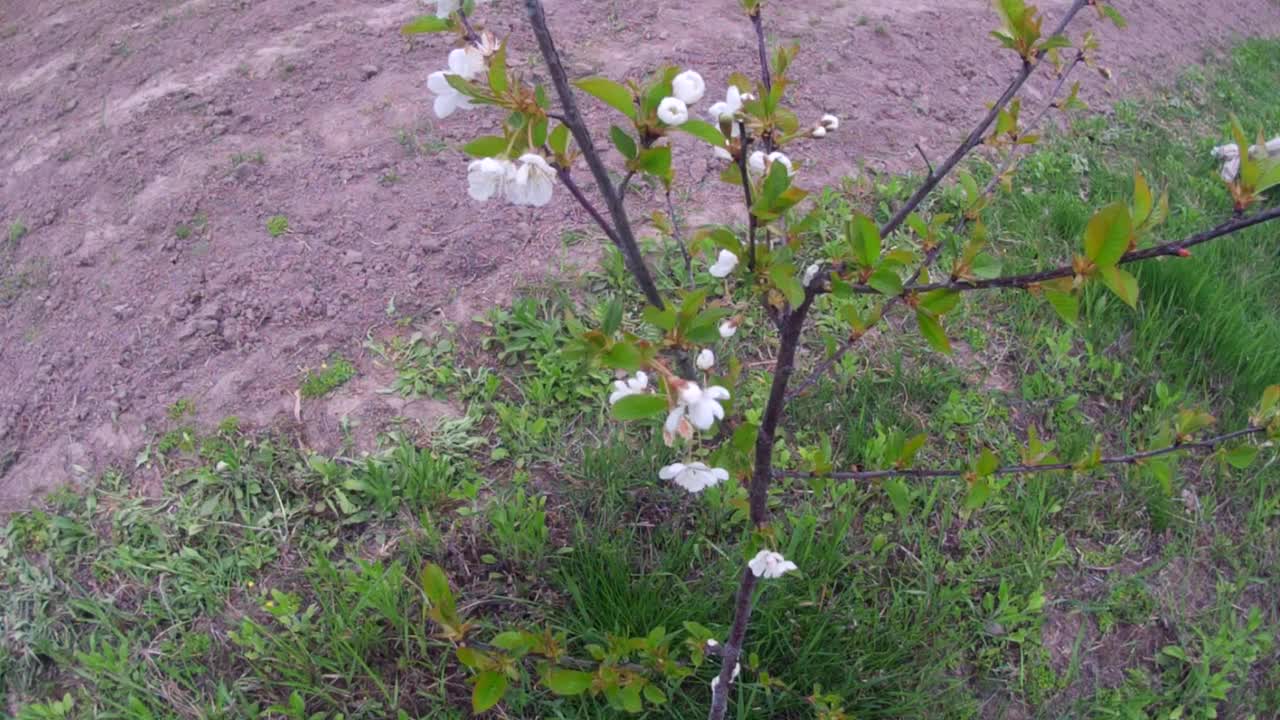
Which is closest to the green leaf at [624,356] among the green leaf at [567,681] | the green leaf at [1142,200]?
the green leaf at [567,681]

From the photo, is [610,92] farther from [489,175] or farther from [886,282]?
[886,282]

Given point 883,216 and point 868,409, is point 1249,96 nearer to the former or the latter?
point 883,216

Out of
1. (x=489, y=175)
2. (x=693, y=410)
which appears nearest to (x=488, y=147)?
(x=489, y=175)

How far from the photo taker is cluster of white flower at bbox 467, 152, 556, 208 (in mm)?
973

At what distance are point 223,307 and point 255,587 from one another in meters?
0.97

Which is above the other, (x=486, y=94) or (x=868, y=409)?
(x=486, y=94)

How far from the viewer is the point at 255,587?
77.4 inches

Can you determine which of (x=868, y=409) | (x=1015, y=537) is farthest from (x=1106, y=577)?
(x=868, y=409)

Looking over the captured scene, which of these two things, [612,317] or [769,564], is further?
[769,564]

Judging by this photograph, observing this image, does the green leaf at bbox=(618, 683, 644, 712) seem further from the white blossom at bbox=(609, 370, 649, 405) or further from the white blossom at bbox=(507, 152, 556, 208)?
the white blossom at bbox=(507, 152, 556, 208)

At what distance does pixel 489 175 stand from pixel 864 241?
1.59 ft

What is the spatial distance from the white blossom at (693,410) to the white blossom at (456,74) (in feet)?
1.44

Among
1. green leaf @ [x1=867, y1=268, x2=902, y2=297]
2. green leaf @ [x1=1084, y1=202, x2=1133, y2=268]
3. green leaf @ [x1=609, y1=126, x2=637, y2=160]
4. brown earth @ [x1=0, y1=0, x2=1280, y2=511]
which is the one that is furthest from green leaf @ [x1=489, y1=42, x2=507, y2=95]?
brown earth @ [x1=0, y1=0, x2=1280, y2=511]

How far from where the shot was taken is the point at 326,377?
234 centimetres
